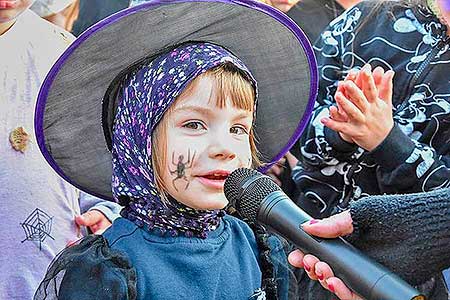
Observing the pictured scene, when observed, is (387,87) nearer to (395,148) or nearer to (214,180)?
(395,148)

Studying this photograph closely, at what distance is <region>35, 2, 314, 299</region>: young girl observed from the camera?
199cm

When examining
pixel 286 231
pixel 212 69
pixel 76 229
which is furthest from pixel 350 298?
pixel 76 229

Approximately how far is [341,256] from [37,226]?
1.01m

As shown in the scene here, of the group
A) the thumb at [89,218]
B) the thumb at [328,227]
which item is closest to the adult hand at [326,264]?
the thumb at [328,227]

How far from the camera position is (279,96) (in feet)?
7.80

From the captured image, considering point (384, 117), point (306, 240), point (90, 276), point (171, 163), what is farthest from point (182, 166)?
point (384, 117)

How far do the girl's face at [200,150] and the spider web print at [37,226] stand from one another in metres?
0.44

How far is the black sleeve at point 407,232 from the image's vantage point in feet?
5.55

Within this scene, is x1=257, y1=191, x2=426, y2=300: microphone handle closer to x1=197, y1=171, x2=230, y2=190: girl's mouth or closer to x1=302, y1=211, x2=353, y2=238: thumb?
x1=302, y1=211, x2=353, y2=238: thumb

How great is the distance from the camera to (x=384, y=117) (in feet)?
7.84

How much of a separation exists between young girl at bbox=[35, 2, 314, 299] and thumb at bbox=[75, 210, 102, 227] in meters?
0.23

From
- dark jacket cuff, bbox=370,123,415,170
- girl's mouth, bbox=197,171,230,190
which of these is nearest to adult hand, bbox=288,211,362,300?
girl's mouth, bbox=197,171,230,190

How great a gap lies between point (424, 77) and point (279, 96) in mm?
420

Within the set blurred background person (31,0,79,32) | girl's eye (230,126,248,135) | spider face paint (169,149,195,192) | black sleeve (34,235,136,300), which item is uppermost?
blurred background person (31,0,79,32)
